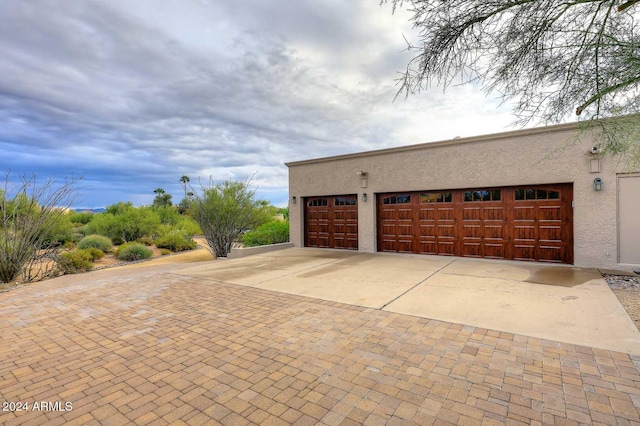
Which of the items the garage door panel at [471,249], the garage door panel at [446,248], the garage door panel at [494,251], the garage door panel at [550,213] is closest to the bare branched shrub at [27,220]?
the garage door panel at [446,248]

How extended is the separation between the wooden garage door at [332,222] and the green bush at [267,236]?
1.62 meters

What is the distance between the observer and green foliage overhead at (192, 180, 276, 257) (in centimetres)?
1473

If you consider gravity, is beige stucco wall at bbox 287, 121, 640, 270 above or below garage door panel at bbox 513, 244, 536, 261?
above

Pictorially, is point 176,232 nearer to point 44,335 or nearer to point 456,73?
point 44,335

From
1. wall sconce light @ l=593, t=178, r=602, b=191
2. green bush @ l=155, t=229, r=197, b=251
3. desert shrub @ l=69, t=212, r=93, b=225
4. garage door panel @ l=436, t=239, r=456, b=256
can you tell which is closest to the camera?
wall sconce light @ l=593, t=178, r=602, b=191

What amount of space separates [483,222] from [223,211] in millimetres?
11048

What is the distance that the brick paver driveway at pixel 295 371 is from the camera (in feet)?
8.20

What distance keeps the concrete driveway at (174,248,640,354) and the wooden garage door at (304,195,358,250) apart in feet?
7.59

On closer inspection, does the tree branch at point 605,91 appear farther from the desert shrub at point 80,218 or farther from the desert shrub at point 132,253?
the desert shrub at point 80,218

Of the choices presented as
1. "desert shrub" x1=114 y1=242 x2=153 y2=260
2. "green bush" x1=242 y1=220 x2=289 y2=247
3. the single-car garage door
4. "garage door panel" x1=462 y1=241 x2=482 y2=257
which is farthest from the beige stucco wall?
"desert shrub" x1=114 y1=242 x2=153 y2=260

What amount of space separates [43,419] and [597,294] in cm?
818

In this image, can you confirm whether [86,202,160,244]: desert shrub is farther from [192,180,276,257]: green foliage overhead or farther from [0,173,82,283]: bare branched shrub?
[0,173,82,283]: bare branched shrub

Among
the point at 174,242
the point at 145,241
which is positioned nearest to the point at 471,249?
the point at 174,242

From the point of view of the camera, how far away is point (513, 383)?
2879mm
